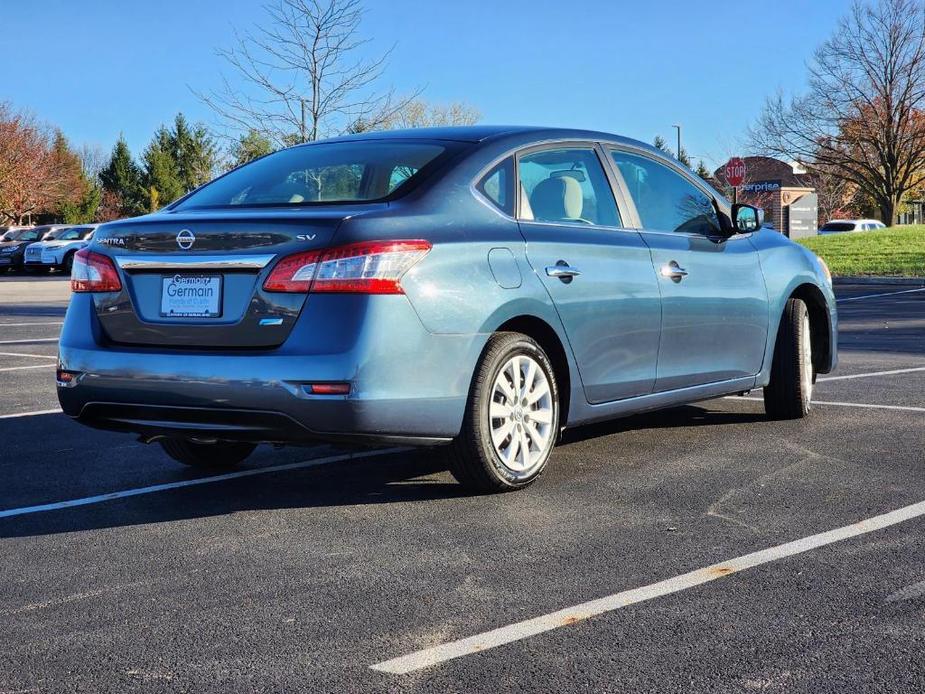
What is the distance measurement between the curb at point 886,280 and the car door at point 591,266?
21.4 m

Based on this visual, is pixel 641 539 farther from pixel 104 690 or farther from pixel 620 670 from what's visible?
pixel 104 690

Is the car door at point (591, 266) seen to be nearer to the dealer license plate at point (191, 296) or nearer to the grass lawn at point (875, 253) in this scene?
the dealer license plate at point (191, 296)

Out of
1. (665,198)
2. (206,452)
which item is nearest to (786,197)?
(665,198)

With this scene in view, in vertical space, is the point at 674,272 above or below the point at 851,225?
below

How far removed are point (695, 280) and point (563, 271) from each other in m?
1.23

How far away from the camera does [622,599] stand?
402cm

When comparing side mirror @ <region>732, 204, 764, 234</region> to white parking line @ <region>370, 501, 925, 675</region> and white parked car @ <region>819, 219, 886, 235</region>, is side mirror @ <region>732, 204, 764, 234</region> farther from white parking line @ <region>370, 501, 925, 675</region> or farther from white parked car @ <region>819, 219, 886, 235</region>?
white parked car @ <region>819, 219, 886, 235</region>

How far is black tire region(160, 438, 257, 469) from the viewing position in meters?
6.47

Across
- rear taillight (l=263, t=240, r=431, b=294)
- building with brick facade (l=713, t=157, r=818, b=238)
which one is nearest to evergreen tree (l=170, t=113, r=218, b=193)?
building with brick facade (l=713, t=157, r=818, b=238)

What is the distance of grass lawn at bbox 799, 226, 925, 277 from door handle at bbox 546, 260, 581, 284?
77.3 feet

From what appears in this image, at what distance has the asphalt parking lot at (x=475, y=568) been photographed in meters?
3.41

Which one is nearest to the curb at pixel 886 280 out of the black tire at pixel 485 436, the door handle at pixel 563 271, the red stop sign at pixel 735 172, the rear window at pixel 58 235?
the red stop sign at pixel 735 172

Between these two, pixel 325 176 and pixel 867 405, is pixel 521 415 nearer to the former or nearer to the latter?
pixel 325 176

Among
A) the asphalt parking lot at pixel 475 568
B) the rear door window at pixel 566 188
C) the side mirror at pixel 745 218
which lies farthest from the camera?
the side mirror at pixel 745 218
